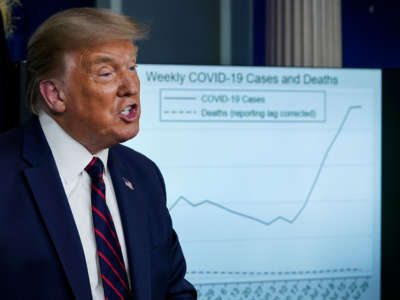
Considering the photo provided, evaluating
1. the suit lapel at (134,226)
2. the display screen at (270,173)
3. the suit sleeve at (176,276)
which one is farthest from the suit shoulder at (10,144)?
the display screen at (270,173)

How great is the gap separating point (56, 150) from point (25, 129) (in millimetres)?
80

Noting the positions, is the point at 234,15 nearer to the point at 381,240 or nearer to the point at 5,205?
the point at 381,240

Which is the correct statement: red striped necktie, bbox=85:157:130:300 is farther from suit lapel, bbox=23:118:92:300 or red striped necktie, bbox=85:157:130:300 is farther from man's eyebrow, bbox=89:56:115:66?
man's eyebrow, bbox=89:56:115:66

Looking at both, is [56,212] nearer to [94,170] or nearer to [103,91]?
[94,170]

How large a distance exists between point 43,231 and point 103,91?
291mm

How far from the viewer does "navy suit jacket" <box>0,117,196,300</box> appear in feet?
3.61

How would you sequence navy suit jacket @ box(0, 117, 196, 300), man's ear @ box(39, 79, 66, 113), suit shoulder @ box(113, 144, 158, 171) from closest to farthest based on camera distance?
navy suit jacket @ box(0, 117, 196, 300)
man's ear @ box(39, 79, 66, 113)
suit shoulder @ box(113, 144, 158, 171)

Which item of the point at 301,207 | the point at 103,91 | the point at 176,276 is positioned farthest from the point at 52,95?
the point at 301,207

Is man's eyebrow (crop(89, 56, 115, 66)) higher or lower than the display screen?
higher

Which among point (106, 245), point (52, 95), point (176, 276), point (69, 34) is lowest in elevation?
point (176, 276)

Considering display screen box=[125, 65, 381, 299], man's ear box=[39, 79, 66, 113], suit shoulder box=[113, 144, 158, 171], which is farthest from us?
display screen box=[125, 65, 381, 299]

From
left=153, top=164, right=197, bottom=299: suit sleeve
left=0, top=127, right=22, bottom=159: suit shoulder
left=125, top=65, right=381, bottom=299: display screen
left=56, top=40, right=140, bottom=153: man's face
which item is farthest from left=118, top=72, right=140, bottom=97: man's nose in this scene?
left=125, top=65, right=381, bottom=299: display screen

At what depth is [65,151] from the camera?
1.23 metres

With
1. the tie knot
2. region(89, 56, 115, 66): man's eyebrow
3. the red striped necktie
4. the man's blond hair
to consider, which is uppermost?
the man's blond hair
